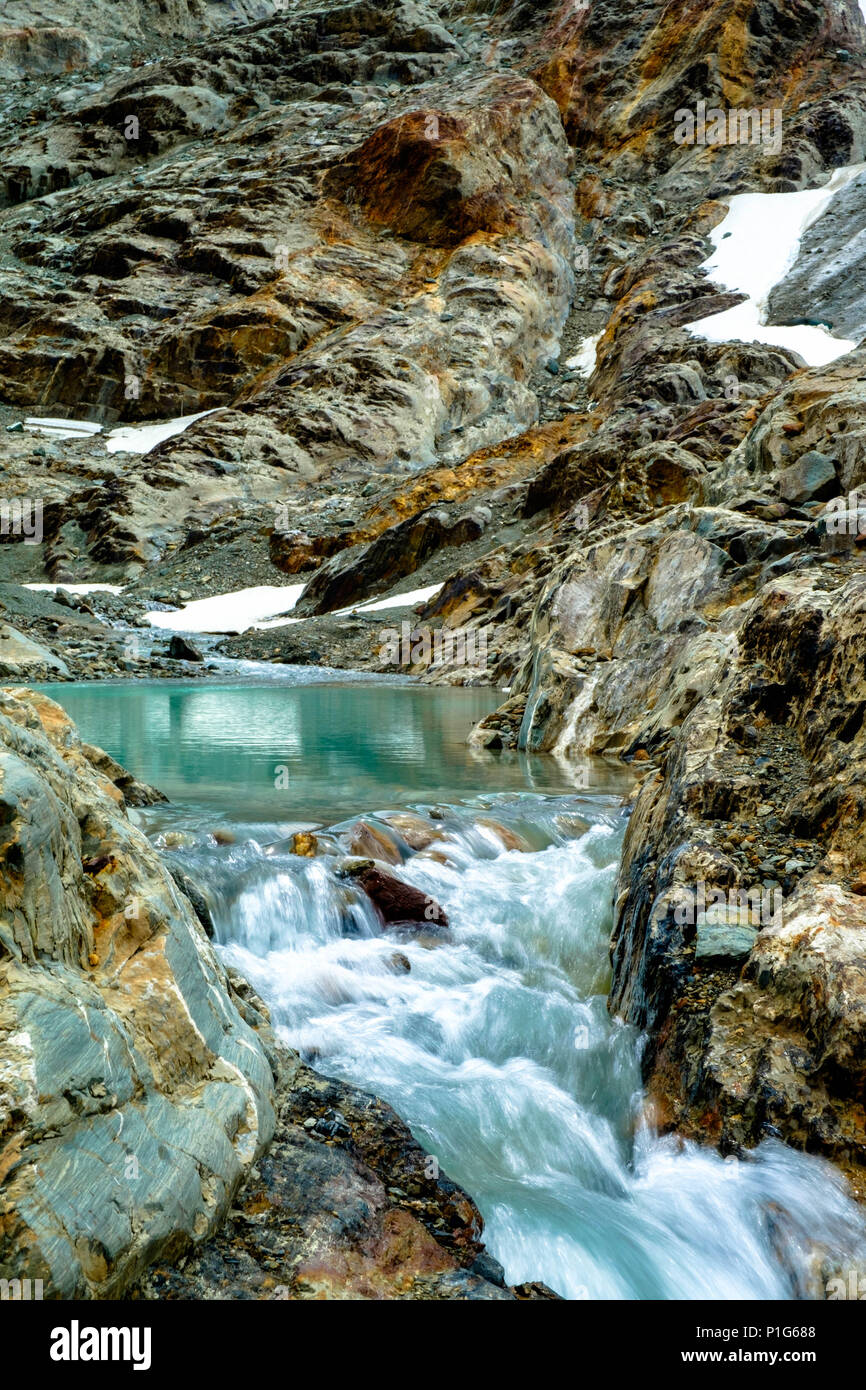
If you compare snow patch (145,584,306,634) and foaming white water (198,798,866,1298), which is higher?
snow patch (145,584,306,634)

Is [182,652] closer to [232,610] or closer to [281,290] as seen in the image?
[232,610]

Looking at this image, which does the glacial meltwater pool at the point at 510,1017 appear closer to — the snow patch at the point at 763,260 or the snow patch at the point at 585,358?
the snow patch at the point at 763,260

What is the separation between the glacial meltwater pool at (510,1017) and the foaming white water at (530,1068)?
1 cm

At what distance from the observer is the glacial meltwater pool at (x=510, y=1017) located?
4176mm

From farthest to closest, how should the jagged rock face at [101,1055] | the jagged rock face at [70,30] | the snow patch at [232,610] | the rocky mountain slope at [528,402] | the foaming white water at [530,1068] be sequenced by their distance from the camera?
the jagged rock face at [70,30] < the snow patch at [232,610] < the rocky mountain slope at [528,402] < the foaming white water at [530,1068] < the jagged rock face at [101,1055]

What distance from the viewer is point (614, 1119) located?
17.3ft

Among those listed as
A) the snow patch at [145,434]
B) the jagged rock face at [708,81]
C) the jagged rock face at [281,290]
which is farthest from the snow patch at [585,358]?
the snow patch at [145,434]

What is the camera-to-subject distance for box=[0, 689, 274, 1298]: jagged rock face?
269 cm

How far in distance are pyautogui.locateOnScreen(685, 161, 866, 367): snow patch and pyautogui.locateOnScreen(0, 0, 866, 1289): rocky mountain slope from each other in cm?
121

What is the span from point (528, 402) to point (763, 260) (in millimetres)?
19887

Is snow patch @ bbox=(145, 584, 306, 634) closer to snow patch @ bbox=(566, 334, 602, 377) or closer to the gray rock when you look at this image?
the gray rock

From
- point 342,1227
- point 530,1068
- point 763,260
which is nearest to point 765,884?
point 530,1068

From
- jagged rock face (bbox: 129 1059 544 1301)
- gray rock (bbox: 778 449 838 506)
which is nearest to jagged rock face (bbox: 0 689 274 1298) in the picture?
jagged rock face (bbox: 129 1059 544 1301)

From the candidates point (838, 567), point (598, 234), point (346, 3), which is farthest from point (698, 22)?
point (838, 567)
